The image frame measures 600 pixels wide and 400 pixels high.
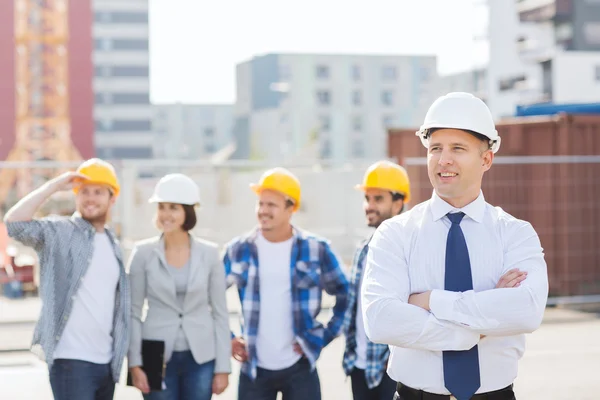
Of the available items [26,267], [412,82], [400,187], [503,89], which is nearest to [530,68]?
[503,89]

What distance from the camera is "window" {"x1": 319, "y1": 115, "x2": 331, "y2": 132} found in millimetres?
114194

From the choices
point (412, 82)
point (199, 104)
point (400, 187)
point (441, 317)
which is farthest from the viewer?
point (199, 104)

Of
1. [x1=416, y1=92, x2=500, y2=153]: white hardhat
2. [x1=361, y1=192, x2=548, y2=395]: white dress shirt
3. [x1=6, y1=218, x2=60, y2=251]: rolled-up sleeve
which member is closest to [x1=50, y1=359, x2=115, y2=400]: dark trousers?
[x1=6, y1=218, x2=60, y2=251]: rolled-up sleeve

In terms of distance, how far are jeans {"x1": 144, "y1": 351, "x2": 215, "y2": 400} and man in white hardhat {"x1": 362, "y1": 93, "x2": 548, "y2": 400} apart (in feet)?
6.85

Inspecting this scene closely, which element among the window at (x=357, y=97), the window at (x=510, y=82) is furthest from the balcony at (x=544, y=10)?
the window at (x=357, y=97)

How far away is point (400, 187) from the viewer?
5984 mm

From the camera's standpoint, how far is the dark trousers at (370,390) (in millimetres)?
5480

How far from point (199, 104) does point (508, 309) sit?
141 meters

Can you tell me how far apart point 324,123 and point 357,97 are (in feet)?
Result: 17.7

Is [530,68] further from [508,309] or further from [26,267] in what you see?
[508,309]

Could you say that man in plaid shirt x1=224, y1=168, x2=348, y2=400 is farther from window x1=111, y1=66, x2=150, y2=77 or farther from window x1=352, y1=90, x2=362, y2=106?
window x1=111, y1=66, x2=150, y2=77

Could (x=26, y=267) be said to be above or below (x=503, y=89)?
below

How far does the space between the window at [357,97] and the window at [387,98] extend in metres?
2.71

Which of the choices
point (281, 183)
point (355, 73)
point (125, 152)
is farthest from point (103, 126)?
point (281, 183)
